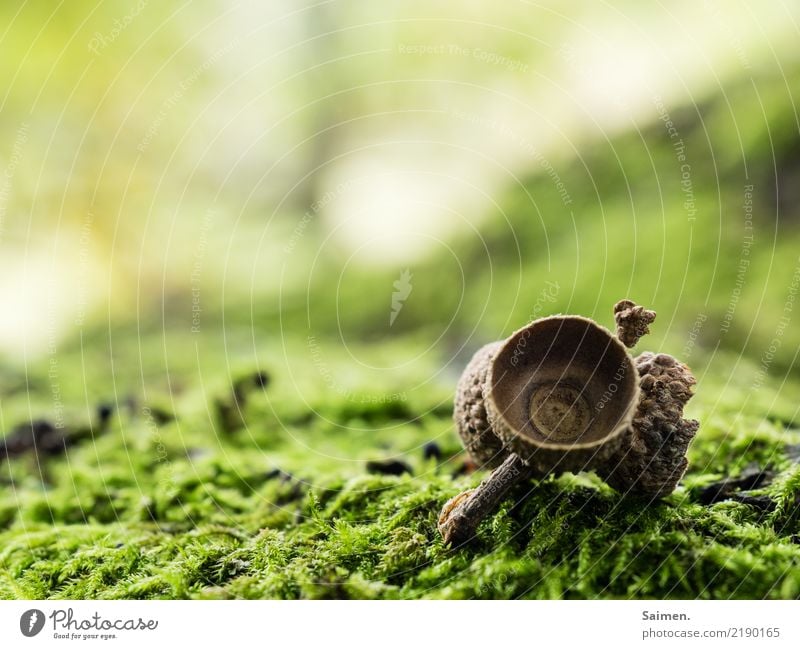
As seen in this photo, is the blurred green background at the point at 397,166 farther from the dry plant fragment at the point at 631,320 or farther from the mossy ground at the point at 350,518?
the dry plant fragment at the point at 631,320

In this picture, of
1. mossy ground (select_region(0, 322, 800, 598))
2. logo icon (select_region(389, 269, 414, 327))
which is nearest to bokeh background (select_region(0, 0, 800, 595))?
logo icon (select_region(389, 269, 414, 327))

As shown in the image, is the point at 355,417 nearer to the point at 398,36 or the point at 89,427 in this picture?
the point at 89,427

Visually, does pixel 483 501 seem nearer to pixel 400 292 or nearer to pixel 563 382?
pixel 563 382

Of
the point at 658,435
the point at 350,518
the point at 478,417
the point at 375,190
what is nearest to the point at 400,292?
the point at 375,190

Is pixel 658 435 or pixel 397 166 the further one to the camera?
pixel 397 166

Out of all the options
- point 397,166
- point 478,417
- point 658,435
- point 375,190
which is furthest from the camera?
point 397,166
